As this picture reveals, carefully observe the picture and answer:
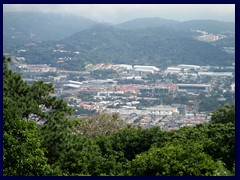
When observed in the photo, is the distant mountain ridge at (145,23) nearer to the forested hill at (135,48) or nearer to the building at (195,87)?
the forested hill at (135,48)

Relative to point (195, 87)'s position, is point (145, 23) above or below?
above

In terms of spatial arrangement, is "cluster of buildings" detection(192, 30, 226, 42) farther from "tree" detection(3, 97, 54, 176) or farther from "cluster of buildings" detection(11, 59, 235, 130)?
"tree" detection(3, 97, 54, 176)

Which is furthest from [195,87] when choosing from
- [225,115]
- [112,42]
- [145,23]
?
[145,23]

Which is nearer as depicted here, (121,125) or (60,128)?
(60,128)

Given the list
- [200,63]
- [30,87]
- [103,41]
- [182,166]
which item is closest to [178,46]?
[200,63]

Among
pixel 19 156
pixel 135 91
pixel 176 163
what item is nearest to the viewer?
pixel 176 163

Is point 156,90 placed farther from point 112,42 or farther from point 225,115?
point 225,115

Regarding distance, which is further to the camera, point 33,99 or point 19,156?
point 33,99

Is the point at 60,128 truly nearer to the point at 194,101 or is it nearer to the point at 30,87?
the point at 30,87

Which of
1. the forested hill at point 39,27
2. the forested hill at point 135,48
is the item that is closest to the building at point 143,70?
the forested hill at point 135,48
